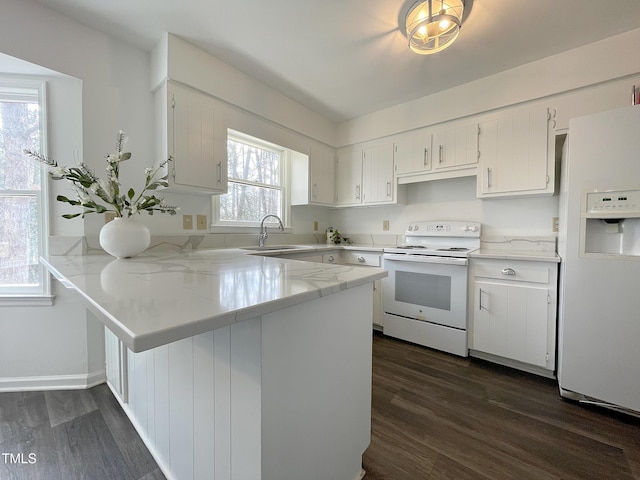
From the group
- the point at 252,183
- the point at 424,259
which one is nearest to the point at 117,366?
the point at 252,183

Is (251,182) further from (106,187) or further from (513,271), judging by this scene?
(513,271)

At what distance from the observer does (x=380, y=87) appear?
244 centimetres

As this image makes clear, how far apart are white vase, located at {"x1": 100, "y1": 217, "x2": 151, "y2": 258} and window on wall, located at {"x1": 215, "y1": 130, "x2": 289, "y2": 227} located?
1028mm

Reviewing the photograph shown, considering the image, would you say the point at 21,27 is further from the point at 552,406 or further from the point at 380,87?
the point at 552,406

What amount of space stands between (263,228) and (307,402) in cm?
206

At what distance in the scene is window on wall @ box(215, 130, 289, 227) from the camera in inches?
103

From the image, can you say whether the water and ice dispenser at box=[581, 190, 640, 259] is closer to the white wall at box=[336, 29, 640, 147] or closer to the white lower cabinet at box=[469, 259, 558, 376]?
the white lower cabinet at box=[469, 259, 558, 376]

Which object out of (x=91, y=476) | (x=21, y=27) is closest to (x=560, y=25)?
(x=21, y=27)

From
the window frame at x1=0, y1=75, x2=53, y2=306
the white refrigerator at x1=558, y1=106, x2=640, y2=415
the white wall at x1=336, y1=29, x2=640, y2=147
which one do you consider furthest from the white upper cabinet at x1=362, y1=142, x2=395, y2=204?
the window frame at x1=0, y1=75, x2=53, y2=306

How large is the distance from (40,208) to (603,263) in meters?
3.43

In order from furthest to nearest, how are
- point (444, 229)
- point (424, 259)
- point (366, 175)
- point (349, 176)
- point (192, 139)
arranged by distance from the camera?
point (349, 176) < point (366, 175) < point (444, 229) < point (424, 259) < point (192, 139)

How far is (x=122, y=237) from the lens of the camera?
4.55ft

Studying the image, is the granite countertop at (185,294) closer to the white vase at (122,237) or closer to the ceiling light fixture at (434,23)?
the white vase at (122,237)

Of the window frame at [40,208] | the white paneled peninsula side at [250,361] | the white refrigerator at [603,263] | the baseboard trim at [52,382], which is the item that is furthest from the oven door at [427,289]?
the window frame at [40,208]
